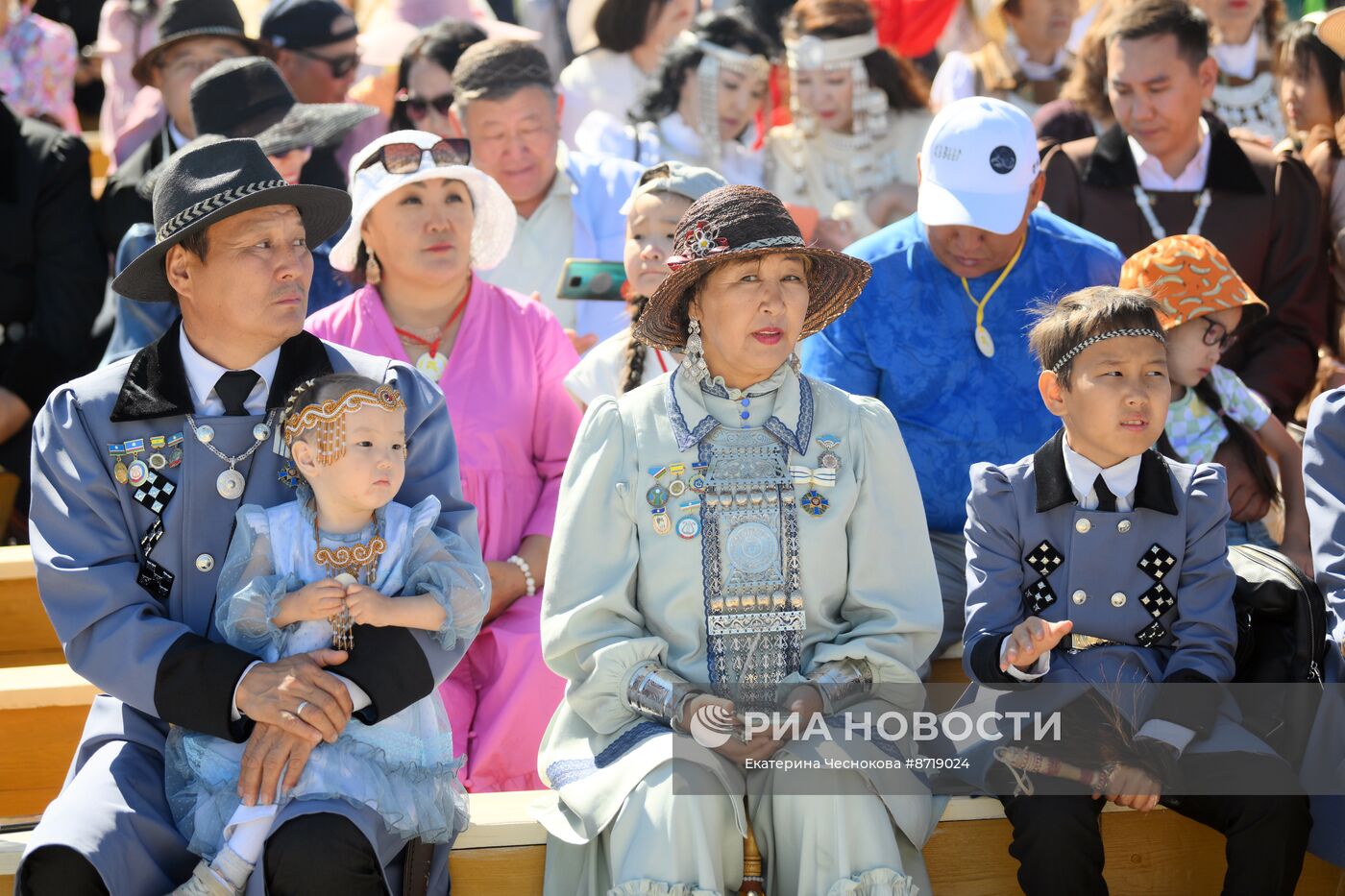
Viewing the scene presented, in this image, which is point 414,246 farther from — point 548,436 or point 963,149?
point 963,149

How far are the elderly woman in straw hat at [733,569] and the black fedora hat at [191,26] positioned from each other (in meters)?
3.35

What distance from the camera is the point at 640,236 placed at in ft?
15.0

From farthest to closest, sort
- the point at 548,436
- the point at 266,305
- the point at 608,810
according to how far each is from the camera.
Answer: the point at 548,436, the point at 266,305, the point at 608,810

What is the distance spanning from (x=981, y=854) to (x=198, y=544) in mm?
1772

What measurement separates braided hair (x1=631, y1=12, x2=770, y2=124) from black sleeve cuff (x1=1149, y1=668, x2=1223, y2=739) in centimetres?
369

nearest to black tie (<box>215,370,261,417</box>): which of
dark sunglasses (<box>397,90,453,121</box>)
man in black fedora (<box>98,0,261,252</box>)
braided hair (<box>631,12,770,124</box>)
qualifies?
man in black fedora (<box>98,0,261,252</box>)

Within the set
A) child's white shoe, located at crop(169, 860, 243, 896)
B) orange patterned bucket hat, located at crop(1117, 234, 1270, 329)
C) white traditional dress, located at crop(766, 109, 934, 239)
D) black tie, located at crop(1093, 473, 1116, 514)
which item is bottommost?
child's white shoe, located at crop(169, 860, 243, 896)

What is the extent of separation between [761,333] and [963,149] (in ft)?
4.46

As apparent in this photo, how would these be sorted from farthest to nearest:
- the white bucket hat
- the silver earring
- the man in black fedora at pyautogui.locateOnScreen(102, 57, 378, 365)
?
the man in black fedora at pyautogui.locateOnScreen(102, 57, 378, 365) → the white bucket hat → the silver earring

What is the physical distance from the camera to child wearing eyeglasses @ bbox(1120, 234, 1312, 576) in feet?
13.6

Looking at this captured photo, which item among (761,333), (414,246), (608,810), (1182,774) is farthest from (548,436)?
(1182,774)

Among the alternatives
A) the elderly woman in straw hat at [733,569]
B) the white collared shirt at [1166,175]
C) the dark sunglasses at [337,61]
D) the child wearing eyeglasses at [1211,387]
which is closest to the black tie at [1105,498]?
the elderly woman in straw hat at [733,569]

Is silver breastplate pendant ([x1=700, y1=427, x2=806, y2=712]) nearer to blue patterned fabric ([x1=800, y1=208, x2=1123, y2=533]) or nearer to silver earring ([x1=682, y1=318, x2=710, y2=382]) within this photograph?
silver earring ([x1=682, y1=318, x2=710, y2=382])

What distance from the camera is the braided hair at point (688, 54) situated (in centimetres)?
633
